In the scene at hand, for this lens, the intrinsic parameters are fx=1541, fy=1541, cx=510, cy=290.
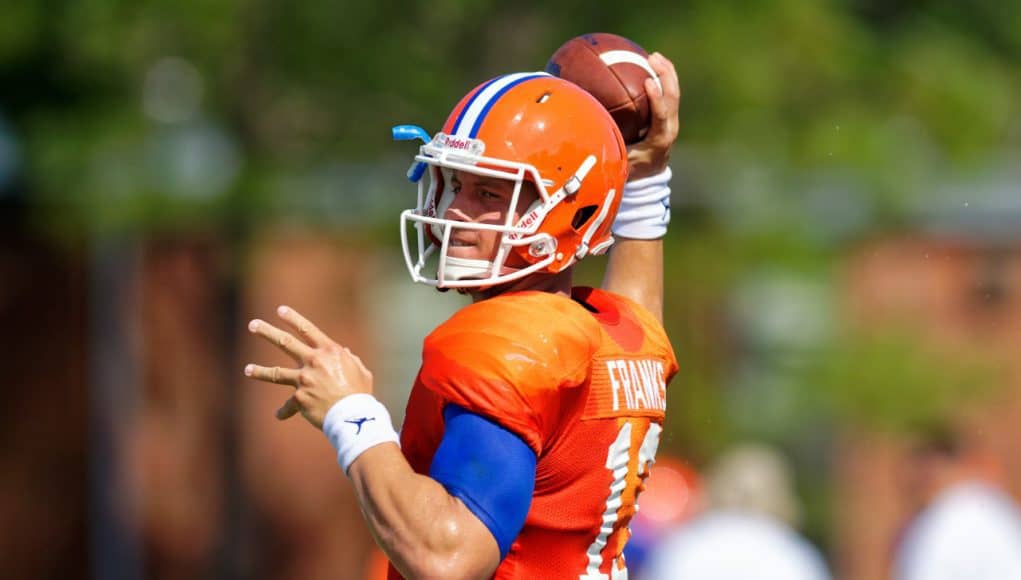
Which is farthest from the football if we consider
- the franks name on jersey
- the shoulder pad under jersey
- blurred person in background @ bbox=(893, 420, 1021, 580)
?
blurred person in background @ bbox=(893, 420, 1021, 580)

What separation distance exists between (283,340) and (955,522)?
4.44 metres

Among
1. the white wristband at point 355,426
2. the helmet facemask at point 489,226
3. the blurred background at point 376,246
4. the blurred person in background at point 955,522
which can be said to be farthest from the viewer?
the blurred background at point 376,246

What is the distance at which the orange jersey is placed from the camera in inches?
112

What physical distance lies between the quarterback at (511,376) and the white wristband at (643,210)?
0.33 m

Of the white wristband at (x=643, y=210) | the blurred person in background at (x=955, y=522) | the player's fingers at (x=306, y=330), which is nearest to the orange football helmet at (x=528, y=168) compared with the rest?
the player's fingers at (x=306, y=330)

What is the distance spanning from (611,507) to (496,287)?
0.51 metres

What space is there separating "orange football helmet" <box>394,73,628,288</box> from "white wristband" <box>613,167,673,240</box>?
0.45 m

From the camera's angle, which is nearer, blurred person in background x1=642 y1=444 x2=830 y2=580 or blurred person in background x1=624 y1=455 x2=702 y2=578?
blurred person in background x1=642 y1=444 x2=830 y2=580

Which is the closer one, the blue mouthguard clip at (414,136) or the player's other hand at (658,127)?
the blue mouthguard clip at (414,136)

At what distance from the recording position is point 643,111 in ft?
11.9

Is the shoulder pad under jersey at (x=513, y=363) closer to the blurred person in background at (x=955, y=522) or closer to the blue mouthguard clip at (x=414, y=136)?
the blue mouthguard clip at (x=414, y=136)

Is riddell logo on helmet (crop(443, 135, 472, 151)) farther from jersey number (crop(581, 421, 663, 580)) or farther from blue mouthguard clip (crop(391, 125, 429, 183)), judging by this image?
jersey number (crop(581, 421, 663, 580))

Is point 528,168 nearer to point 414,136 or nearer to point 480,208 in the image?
point 480,208

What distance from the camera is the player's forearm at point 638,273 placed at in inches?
147
